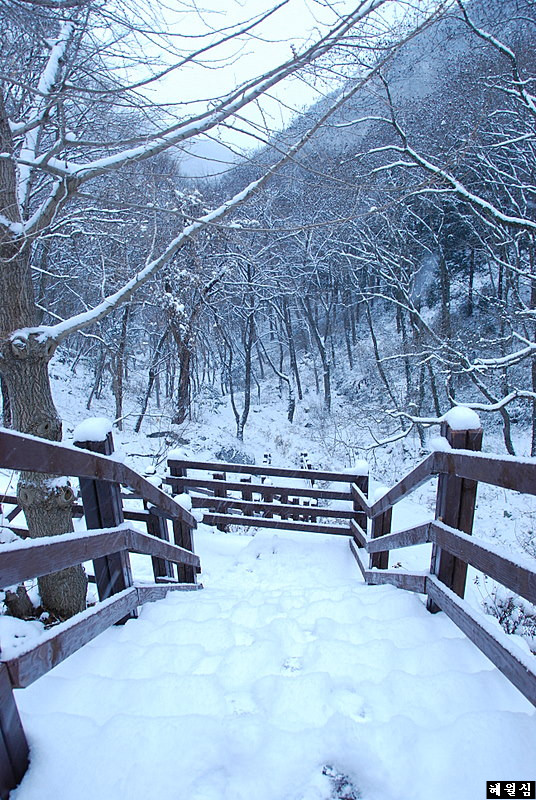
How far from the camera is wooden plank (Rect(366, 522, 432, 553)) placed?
2.63 metres

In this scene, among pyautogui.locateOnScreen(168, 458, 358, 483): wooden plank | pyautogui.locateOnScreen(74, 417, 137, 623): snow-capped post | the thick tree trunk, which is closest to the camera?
pyautogui.locateOnScreen(74, 417, 137, 623): snow-capped post

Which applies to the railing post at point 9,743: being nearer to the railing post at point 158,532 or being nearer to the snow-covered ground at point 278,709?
the snow-covered ground at point 278,709

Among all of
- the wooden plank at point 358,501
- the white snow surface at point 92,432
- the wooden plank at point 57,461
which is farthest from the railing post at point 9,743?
the wooden plank at point 358,501

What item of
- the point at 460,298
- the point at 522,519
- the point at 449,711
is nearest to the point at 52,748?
the point at 449,711

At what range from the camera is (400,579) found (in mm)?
3062

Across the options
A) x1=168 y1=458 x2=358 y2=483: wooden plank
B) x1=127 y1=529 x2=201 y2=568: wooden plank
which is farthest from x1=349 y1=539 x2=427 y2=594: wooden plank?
x1=168 y1=458 x2=358 y2=483: wooden plank

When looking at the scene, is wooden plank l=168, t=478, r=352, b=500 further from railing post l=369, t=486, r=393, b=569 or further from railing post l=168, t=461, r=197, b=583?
railing post l=168, t=461, r=197, b=583

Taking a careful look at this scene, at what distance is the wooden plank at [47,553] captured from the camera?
1.44m

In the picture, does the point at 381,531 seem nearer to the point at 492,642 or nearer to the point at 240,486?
the point at 492,642

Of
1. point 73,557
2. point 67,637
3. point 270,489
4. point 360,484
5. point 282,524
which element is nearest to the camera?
point 67,637

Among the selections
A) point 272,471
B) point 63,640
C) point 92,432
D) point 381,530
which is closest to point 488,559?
point 63,640

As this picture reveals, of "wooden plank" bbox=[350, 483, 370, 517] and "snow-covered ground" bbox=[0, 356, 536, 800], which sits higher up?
"snow-covered ground" bbox=[0, 356, 536, 800]

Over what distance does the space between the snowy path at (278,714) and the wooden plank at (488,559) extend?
487 millimetres

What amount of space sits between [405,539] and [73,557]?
7.39 ft
